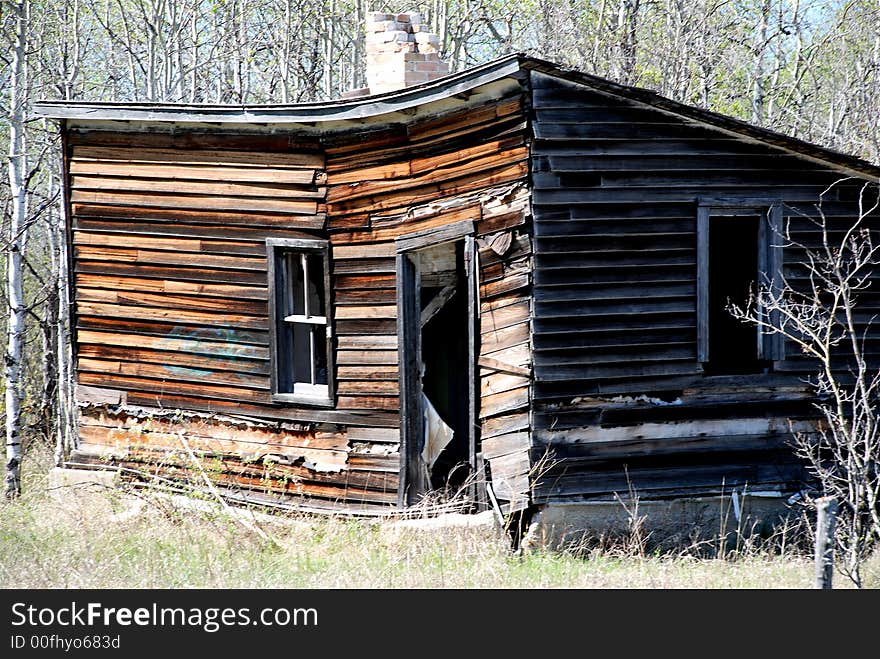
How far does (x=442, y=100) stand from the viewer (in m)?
8.54

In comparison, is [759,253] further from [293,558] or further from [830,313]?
[293,558]

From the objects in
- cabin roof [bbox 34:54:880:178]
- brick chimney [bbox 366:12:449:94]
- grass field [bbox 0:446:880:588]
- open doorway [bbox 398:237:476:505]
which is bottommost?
grass field [bbox 0:446:880:588]

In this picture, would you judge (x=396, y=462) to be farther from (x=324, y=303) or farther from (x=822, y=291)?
(x=822, y=291)

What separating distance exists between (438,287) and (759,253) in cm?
327

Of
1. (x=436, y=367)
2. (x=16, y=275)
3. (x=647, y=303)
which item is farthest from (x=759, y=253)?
(x=16, y=275)

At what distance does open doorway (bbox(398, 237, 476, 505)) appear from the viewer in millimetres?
9133

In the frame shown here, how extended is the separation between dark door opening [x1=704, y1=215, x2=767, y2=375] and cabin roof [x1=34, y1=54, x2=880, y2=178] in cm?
226

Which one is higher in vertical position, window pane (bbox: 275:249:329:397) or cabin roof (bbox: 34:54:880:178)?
cabin roof (bbox: 34:54:880:178)

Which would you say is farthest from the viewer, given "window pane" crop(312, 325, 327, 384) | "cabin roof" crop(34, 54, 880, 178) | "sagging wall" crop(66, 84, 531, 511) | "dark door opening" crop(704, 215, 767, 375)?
"dark door opening" crop(704, 215, 767, 375)

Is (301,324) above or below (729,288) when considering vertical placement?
below

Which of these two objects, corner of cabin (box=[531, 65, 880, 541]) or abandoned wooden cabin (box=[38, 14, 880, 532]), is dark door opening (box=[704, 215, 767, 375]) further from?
corner of cabin (box=[531, 65, 880, 541])

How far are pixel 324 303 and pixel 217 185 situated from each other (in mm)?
1690

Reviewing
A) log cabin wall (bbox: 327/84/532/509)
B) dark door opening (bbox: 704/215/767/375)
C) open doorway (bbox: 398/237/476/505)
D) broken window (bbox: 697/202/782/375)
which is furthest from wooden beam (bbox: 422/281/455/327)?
dark door opening (bbox: 704/215/767/375)
